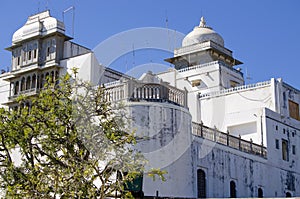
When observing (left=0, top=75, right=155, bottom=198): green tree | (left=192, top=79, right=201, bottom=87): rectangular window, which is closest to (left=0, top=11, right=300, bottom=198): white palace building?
(left=192, top=79, right=201, bottom=87): rectangular window

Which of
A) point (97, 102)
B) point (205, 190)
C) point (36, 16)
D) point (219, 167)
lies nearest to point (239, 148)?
point (219, 167)

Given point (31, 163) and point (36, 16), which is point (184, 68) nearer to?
point (36, 16)

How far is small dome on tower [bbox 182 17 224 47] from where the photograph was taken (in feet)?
130

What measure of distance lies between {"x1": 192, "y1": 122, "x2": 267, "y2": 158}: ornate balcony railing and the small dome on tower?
12708 millimetres

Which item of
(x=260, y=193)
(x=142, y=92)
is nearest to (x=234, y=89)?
(x=260, y=193)

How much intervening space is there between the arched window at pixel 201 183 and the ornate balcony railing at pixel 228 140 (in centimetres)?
164

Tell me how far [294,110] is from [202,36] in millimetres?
9794

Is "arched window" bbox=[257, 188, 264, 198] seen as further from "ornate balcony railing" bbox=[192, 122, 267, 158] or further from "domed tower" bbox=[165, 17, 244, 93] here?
"domed tower" bbox=[165, 17, 244, 93]

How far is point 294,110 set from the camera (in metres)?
33.0

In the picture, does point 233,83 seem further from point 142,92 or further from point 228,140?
point 142,92

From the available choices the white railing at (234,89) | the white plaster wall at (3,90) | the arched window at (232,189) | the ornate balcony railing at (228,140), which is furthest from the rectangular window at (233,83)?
the white plaster wall at (3,90)

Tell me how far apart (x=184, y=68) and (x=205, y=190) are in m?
15.8

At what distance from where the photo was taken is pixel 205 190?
2372 cm

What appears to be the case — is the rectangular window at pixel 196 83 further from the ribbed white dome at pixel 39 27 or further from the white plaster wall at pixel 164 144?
the white plaster wall at pixel 164 144
